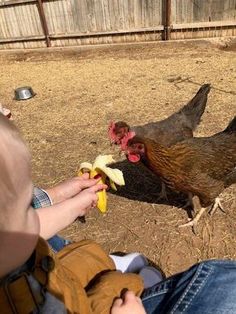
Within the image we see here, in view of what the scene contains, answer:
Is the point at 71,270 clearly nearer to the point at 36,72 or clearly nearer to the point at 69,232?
the point at 69,232

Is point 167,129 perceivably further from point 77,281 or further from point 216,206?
point 77,281

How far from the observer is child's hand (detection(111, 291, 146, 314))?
140 cm

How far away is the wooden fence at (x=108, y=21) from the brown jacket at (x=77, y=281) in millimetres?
6164

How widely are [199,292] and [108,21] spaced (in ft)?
22.8

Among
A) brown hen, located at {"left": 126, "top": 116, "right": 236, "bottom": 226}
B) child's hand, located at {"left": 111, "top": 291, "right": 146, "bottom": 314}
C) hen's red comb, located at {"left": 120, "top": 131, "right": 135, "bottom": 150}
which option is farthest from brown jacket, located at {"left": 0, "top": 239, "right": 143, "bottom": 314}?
hen's red comb, located at {"left": 120, "top": 131, "right": 135, "bottom": 150}

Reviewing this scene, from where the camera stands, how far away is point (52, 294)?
3.88ft

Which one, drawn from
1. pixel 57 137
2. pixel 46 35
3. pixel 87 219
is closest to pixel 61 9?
pixel 46 35

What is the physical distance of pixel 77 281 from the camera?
1428mm

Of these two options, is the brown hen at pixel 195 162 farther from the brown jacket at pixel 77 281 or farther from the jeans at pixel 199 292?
the jeans at pixel 199 292

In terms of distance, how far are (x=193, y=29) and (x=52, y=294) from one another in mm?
6767

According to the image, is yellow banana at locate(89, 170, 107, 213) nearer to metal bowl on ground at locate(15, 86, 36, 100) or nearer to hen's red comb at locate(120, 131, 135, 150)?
hen's red comb at locate(120, 131, 135, 150)

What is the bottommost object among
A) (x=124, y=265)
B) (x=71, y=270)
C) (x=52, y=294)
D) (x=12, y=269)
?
(x=124, y=265)

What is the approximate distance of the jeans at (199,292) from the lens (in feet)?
4.34

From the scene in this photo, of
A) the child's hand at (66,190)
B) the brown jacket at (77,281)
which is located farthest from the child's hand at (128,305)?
the child's hand at (66,190)
